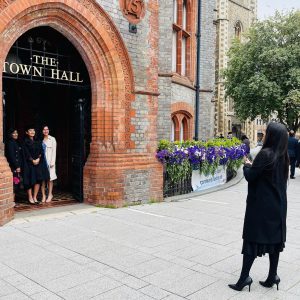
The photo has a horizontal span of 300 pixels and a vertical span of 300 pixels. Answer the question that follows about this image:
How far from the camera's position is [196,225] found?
721 cm

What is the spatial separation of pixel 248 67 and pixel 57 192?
20.9 m

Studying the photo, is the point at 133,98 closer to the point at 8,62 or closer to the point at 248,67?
the point at 8,62

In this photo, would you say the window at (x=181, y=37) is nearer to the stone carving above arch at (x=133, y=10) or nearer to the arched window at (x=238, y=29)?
the stone carving above arch at (x=133, y=10)

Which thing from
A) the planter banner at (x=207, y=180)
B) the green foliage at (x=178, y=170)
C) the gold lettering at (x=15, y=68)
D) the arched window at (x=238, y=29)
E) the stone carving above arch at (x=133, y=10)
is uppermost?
the arched window at (x=238, y=29)

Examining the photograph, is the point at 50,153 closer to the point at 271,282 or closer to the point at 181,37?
the point at 271,282

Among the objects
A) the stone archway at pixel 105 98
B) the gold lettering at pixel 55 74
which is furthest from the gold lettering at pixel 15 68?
the stone archway at pixel 105 98

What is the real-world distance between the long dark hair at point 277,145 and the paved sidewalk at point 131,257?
1344mm

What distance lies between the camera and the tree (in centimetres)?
2584

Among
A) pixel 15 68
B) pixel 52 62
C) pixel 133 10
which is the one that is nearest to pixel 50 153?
pixel 52 62

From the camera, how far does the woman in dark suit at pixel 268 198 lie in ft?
13.2

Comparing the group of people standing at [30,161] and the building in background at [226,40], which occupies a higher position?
the building in background at [226,40]

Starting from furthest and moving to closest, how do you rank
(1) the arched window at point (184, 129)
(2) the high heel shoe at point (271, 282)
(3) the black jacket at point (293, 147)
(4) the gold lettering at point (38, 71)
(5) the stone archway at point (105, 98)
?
1. (3) the black jacket at point (293, 147)
2. (1) the arched window at point (184, 129)
3. (5) the stone archway at point (105, 98)
4. (4) the gold lettering at point (38, 71)
5. (2) the high heel shoe at point (271, 282)

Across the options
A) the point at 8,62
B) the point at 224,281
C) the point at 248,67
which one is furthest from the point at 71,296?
the point at 248,67

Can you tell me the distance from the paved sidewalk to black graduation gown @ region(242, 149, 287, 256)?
0.57 meters
